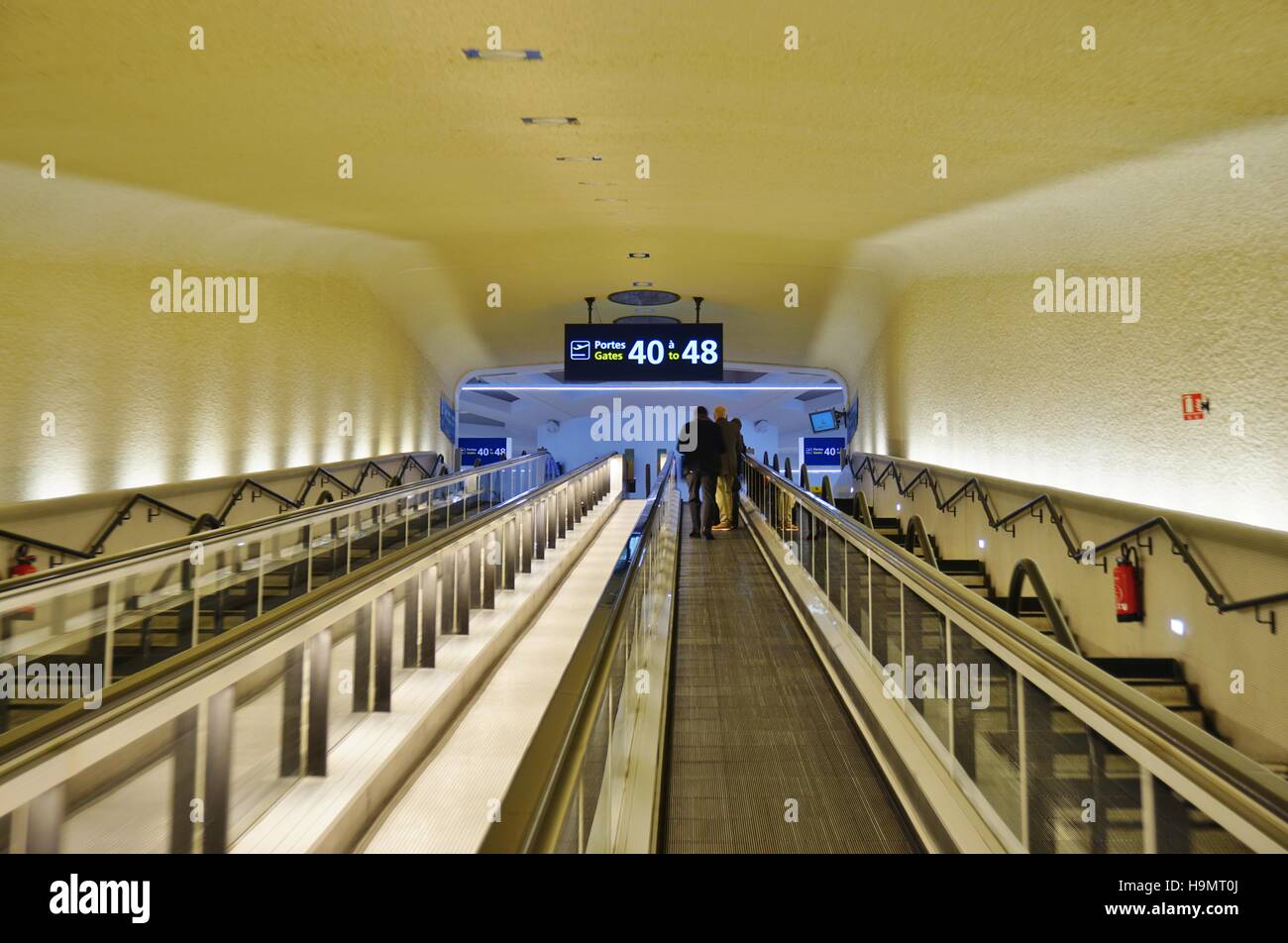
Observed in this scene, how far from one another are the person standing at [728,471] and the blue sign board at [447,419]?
25.5ft

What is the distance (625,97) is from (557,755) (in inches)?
184

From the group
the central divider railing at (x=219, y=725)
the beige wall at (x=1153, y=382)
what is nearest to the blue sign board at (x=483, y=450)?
the beige wall at (x=1153, y=382)

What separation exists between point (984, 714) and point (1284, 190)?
3.72m

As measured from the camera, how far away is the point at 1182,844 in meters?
1.52

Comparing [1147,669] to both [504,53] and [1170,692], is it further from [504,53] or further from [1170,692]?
[504,53]

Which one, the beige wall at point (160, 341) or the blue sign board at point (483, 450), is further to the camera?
the blue sign board at point (483, 450)

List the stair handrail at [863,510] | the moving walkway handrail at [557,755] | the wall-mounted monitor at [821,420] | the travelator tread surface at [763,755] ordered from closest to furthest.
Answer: the moving walkway handrail at [557,755]
the travelator tread surface at [763,755]
the stair handrail at [863,510]
the wall-mounted monitor at [821,420]

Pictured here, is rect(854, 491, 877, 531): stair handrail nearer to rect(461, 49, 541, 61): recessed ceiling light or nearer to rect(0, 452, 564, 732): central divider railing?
rect(0, 452, 564, 732): central divider railing

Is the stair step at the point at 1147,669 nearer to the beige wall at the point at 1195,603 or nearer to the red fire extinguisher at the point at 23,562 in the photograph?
the beige wall at the point at 1195,603

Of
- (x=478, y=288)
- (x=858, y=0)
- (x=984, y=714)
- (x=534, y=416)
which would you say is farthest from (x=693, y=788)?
(x=534, y=416)

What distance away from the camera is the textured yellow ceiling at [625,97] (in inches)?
156

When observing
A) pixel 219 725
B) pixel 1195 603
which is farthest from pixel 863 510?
pixel 219 725
